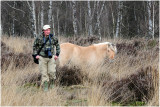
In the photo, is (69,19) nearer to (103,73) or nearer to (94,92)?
(103,73)

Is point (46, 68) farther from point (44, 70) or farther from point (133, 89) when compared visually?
point (133, 89)

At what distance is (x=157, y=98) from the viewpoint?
4211 mm

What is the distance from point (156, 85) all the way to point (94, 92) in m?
1.19

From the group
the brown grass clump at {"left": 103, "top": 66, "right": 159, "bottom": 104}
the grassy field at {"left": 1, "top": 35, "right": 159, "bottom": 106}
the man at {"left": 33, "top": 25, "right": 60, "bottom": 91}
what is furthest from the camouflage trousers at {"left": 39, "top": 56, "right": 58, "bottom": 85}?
the brown grass clump at {"left": 103, "top": 66, "right": 159, "bottom": 104}

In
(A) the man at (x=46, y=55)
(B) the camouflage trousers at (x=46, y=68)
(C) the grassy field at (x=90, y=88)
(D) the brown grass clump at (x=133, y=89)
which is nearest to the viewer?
(C) the grassy field at (x=90, y=88)

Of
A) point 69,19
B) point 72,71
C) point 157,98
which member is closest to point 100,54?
point 72,71

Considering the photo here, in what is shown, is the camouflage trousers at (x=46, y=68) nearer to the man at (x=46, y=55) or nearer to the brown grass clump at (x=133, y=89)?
the man at (x=46, y=55)

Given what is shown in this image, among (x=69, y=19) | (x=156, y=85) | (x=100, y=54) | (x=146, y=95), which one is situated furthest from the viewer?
(x=69, y=19)

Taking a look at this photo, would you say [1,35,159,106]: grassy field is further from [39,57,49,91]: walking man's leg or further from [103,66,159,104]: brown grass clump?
[39,57,49,91]: walking man's leg

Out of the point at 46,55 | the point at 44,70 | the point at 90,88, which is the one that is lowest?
the point at 90,88

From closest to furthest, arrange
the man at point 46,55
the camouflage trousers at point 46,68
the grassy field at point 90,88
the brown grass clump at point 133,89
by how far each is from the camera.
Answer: the grassy field at point 90,88, the brown grass clump at point 133,89, the man at point 46,55, the camouflage trousers at point 46,68

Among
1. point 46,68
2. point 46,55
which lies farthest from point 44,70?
point 46,55

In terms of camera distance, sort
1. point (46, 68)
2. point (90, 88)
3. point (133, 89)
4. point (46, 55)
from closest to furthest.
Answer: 1. point (133, 89)
2. point (90, 88)
3. point (46, 55)
4. point (46, 68)

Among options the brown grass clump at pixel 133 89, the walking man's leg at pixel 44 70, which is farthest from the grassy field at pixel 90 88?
the walking man's leg at pixel 44 70
